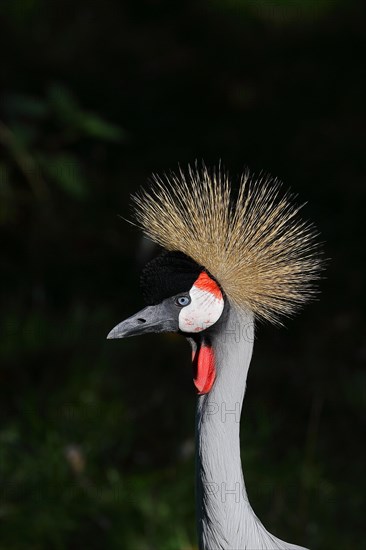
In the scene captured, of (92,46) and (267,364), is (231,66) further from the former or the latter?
(267,364)

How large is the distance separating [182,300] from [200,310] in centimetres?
4

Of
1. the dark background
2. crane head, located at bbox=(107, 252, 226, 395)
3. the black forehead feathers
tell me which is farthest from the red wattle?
the dark background

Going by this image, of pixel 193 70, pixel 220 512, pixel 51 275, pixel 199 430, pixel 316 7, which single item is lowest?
pixel 220 512

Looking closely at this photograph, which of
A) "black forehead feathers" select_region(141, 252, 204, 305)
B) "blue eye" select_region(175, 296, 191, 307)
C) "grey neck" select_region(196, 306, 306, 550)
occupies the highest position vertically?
"black forehead feathers" select_region(141, 252, 204, 305)

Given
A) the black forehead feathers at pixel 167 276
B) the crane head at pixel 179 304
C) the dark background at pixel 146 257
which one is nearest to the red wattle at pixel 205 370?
the crane head at pixel 179 304

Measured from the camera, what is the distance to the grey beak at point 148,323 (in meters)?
1.63

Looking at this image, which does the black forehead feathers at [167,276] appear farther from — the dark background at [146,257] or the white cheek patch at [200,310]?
the dark background at [146,257]

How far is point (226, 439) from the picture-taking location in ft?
5.32

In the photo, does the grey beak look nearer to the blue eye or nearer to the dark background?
the blue eye

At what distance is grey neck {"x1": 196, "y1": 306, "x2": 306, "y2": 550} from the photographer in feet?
5.32

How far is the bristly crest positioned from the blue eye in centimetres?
8

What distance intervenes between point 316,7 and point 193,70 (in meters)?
0.68

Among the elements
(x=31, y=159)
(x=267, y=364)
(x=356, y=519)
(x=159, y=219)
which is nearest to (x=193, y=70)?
(x=31, y=159)

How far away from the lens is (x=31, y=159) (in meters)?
3.54
